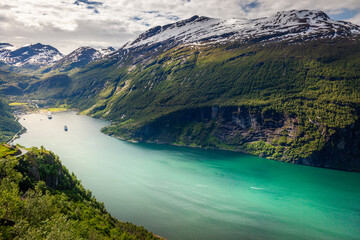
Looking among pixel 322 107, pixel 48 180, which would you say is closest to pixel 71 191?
pixel 48 180

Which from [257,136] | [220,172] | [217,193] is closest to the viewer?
[217,193]

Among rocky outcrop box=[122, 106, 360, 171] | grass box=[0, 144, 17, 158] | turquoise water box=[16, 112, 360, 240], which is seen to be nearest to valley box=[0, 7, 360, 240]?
grass box=[0, 144, 17, 158]

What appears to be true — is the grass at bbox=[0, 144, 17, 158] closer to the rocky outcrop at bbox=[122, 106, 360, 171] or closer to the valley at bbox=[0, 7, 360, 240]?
the valley at bbox=[0, 7, 360, 240]

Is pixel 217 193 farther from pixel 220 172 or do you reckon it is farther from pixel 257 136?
pixel 257 136

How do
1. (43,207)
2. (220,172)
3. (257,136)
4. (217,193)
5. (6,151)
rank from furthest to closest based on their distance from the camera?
(257,136) → (220,172) → (217,193) → (6,151) → (43,207)

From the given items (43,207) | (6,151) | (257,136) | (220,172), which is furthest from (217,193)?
(257,136)

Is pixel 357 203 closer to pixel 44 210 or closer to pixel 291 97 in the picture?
pixel 291 97

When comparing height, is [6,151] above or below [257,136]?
below
